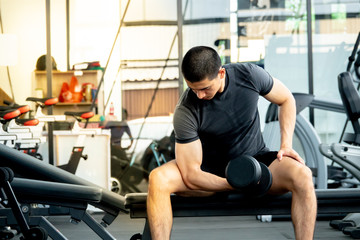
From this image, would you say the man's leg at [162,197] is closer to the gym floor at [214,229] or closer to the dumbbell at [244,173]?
the dumbbell at [244,173]

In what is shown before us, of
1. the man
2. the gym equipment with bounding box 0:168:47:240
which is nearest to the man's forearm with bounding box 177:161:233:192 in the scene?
the man

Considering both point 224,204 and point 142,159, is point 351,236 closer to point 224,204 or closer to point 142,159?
point 224,204

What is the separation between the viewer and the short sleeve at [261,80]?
2717 mm

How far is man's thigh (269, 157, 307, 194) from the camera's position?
8.29 feet

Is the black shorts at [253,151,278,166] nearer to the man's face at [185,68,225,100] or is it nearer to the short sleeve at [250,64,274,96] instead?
the short sleeve at [250,64,274,96]

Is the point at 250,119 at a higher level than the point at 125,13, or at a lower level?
lower

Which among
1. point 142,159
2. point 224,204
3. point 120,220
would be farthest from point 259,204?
point 142,159

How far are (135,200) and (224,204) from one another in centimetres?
37

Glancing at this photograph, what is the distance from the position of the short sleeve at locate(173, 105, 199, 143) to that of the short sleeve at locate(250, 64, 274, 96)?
1.06ft

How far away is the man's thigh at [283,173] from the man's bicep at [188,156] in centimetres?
31

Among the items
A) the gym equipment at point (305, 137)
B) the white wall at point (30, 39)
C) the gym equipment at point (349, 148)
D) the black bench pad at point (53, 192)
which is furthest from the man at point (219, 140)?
the white wall at point (30, 39)

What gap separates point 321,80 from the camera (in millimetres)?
6250

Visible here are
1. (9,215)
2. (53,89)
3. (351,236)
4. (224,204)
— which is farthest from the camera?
(53,89)

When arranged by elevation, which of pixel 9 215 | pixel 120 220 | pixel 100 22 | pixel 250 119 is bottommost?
pixel 120 220
